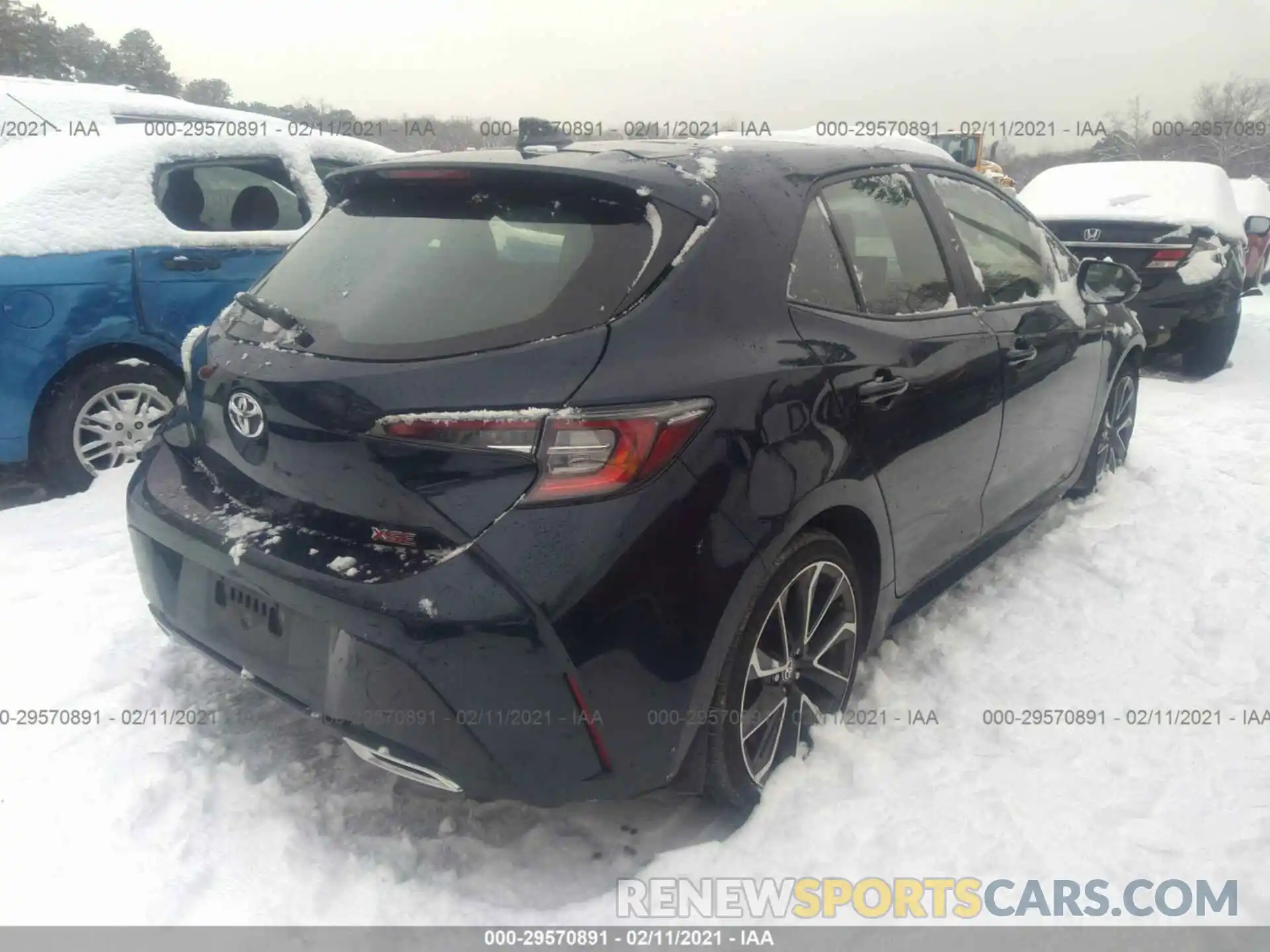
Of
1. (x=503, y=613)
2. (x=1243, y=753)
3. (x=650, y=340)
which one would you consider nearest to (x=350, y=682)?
(x=503, y=613)

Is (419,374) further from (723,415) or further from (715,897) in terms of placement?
(715,897)

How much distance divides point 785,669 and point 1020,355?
5.01 ft

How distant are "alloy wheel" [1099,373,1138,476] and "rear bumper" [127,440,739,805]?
3.18 meters

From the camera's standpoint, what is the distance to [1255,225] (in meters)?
9.20

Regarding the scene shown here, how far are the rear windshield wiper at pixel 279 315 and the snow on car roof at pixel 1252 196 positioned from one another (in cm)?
1439

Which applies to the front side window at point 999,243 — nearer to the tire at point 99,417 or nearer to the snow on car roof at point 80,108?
the tire at point 99,417

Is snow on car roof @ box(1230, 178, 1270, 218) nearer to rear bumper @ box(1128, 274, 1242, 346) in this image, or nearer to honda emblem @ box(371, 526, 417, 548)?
rear bumper @ box(1128, 274, 1242, 346)

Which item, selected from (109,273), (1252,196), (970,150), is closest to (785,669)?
(109,273)

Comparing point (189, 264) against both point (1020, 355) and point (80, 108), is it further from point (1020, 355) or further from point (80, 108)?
point (1020, 355)

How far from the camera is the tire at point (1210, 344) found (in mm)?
6906

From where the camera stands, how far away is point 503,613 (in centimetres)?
181

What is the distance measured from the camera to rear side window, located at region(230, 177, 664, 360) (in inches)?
77.7

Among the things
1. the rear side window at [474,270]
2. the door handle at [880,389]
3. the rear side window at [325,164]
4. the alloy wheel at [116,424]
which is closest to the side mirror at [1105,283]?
the door handle at [880,389]

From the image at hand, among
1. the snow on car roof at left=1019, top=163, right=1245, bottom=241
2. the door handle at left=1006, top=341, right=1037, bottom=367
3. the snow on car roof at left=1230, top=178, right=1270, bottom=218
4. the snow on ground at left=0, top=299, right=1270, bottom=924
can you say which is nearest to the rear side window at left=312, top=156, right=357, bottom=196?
the snow on ground at left=0, top=299, right=1270, bottom=924
